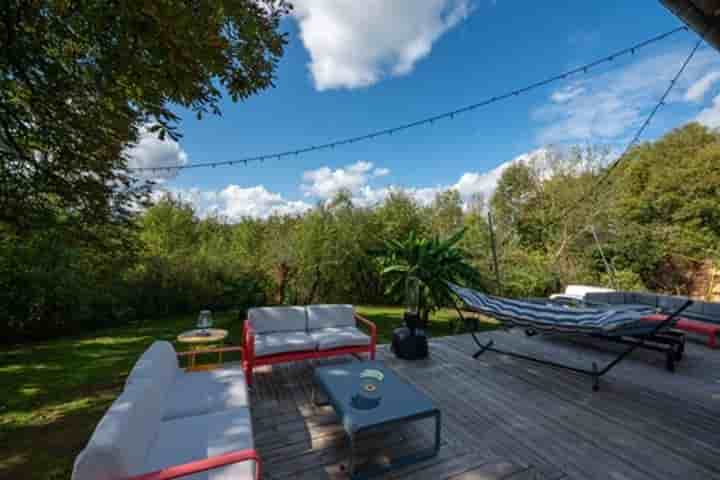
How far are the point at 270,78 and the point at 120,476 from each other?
10.0ft

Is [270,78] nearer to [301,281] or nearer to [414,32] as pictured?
[414,32]

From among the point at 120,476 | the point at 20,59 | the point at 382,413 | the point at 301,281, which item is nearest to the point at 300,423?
the point at 382,413

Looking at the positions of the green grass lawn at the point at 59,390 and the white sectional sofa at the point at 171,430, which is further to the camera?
the green grass lawn at the point at 59,390

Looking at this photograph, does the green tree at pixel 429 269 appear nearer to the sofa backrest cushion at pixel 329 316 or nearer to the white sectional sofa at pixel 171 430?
the sofa backrest cushion at pixel 329 316

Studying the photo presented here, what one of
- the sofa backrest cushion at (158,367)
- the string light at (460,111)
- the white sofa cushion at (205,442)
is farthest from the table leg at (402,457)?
the string light at (460,111)

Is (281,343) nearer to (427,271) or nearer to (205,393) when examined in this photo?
(205,393)

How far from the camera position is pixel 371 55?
5.06 meters

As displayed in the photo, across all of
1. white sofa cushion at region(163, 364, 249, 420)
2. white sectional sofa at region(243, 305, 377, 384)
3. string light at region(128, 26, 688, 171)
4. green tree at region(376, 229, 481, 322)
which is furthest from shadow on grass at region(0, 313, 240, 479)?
green tree at region(376, 229, 481, 322)

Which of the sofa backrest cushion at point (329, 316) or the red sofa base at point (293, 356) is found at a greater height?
the sofa backrest cushion at point (329, 316)

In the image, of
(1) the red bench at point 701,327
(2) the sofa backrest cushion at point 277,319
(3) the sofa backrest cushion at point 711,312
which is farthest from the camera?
(3) the sofa backrest cushion at point 711,312

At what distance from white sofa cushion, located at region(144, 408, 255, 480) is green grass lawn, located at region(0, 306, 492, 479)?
0.94m

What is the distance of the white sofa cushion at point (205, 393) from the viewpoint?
207cm

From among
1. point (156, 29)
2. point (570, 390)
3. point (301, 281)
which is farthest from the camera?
point (301, 281)

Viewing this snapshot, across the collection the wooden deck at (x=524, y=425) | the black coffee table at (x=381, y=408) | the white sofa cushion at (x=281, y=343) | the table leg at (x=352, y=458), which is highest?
the white sofa cushion at (x=281, y=343)
